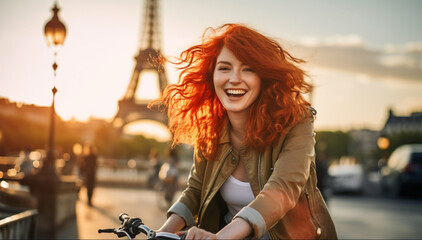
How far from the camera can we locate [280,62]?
2.44 meters

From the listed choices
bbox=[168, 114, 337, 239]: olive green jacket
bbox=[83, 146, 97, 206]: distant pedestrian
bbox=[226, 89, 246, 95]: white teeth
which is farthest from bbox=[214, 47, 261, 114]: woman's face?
bbox=[83, 146, 97, 206]: distant pedestrian

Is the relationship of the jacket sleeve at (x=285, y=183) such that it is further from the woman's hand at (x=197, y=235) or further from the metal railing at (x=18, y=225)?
the metal railing at (x=18, y=225)

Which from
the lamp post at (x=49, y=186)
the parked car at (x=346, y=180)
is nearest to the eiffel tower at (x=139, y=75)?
the parked car at (x=346, y=180)

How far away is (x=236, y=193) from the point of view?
2451 millimetres

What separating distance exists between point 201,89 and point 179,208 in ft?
2.04

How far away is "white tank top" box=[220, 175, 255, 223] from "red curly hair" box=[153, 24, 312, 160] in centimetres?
17

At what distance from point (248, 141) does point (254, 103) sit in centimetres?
22

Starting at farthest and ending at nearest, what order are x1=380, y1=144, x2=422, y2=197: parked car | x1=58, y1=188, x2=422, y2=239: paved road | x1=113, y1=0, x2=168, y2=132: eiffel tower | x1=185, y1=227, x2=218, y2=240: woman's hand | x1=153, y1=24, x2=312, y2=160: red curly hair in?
x1=113, y1=0, x2=168, y2=132: eiffel tower
x1=380, y1=144, x2=422, y2=197: parked car
x1=58, y1=188, x2=422, y2=239: paved road
x1=153, y1=24, x2=312, y2=160: red curly hair
x1=185, y1=227, x2=218, y2=240: woman's hand

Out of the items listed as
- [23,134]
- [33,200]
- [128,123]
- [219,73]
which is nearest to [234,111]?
[219,73]

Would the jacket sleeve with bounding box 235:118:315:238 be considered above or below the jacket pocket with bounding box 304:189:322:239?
above

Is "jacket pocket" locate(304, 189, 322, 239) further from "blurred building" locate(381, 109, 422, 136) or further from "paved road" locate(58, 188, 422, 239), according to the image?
"blurred building" locate(381, 109, 422, 136)

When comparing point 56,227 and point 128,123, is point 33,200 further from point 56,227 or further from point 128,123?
point 128,123

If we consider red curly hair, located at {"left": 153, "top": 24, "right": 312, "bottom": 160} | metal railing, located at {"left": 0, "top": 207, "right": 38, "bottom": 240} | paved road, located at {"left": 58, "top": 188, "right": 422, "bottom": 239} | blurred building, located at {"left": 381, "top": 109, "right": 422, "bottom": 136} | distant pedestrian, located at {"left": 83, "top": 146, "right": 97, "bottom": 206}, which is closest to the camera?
red curly hair, located at {"left": 153, "top": 24, "right": 312, "bottom": 160}

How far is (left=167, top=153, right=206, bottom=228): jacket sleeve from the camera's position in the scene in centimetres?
255
